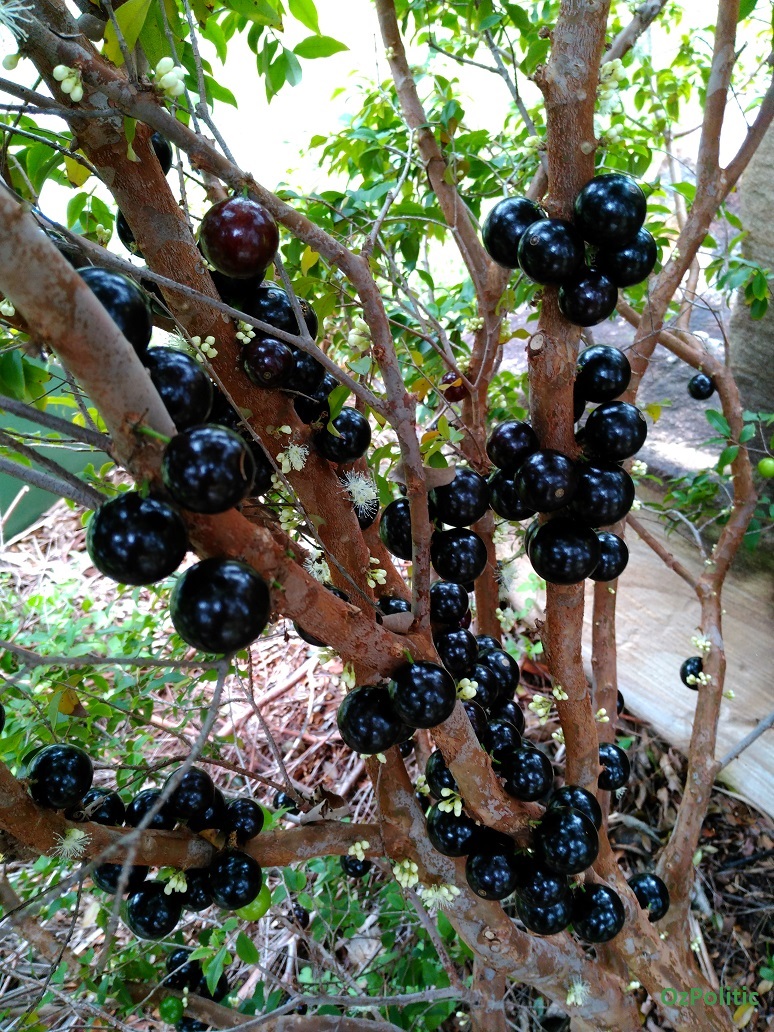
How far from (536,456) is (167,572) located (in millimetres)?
670

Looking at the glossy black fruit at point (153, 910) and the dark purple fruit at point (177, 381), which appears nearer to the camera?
the dark purple fruit at point (177, 381)

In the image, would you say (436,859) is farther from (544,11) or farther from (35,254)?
(544,11)

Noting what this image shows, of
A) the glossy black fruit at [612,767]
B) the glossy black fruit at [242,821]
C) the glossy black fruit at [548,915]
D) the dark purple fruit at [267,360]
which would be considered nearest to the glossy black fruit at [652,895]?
the glossy black fruit at [612,767]

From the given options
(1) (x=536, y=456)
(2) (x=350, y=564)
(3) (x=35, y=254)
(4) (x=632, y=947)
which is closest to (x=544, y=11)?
(1) (x=536, y=456)

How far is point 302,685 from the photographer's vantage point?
3312mm

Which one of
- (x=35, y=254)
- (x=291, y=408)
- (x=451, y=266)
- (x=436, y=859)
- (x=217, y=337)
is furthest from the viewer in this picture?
(x=451, y=266)

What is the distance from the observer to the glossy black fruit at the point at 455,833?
1320 millimetres

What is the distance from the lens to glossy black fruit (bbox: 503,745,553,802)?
53.0 inches

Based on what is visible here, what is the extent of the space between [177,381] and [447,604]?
796 millimetres

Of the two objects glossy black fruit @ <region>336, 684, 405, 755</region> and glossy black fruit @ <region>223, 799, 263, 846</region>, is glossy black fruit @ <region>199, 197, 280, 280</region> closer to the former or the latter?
glossy black fruit @ <region>336, 684, 405, 755</region>

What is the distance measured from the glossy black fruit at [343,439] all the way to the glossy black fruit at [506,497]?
10.4 inches

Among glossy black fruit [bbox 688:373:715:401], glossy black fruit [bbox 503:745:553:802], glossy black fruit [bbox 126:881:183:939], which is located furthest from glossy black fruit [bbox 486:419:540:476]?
glossy black fruit [bbox 688:373:715:401]

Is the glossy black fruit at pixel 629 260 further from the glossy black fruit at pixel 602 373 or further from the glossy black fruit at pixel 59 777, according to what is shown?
the glossy black fruit at pixel 59 777

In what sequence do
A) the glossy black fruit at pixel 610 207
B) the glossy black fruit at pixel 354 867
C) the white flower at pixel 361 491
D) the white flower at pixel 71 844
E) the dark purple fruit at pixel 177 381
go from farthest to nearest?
1. the glossy black fruit at pixel 354 867
2. the white flower at pixel 361 491
3. the white flower at pixel 71 844
4. the glossy black fruit at pixel 610 207
5. the dark purple fruit at pixel 177 381
